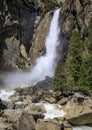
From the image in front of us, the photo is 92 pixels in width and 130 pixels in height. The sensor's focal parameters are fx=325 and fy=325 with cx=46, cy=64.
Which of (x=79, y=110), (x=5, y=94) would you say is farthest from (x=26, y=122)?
(x=5, y=94)

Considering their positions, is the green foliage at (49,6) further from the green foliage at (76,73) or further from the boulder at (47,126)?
the boulder at (47,126)

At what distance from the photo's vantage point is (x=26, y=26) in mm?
95688

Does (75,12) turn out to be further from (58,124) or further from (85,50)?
(58,124)

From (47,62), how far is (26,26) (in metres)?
13.2

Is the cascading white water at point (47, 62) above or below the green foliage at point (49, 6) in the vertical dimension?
below

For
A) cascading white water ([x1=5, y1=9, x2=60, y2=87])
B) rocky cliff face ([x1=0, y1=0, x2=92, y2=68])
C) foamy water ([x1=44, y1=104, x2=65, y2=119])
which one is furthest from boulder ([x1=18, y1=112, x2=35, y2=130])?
rocky cliff face ([x1=0, y1=0, x2=92, y2=68])

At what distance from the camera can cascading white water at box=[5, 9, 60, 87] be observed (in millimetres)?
87406

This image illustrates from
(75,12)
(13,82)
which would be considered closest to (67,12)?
(75,12)

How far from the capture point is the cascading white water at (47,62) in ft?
287

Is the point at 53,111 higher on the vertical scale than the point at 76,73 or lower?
lower

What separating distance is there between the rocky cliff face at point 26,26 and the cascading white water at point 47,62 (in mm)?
1836

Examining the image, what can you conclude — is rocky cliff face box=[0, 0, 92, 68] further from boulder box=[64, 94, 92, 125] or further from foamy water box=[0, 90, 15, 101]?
boulder box=[64, 94, 92, 125]

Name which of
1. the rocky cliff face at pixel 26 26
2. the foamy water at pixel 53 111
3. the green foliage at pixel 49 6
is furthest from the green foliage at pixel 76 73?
the green foliage at pixel 49 6

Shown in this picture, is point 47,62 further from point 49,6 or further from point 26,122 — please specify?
point 26,122
